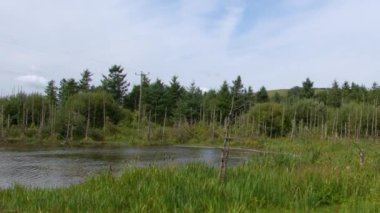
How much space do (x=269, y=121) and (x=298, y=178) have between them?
171ft

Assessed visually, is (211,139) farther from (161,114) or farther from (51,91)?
(51,91)

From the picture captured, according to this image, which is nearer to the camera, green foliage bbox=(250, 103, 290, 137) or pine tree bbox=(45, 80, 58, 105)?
green foliage bbox=(250, 103, 290, 137)

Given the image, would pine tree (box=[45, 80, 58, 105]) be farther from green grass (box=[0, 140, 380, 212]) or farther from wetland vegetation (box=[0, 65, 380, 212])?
green grass (box=[0, 140, 380, 212])

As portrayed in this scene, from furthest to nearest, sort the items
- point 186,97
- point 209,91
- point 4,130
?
point 209,91 < point 186,97 < point 4,130

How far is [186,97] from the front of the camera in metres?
78.2

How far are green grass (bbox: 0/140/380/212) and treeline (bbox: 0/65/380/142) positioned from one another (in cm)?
3378

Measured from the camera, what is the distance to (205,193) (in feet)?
36.4

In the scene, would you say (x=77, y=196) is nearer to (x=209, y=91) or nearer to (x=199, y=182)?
(x=199, y=182)

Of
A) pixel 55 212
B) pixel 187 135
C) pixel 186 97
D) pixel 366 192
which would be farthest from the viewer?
pixel 186 97

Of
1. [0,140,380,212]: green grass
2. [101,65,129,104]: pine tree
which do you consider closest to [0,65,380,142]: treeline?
[101,65,129,104]: pine tree

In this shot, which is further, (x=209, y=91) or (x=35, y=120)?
(x=209, y=91)

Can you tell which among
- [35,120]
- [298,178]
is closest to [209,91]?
[35,120]

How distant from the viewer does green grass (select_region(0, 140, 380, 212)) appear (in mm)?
10128

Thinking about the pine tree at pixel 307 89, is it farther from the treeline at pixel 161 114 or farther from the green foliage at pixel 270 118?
the green foliage at pixel 270 118
